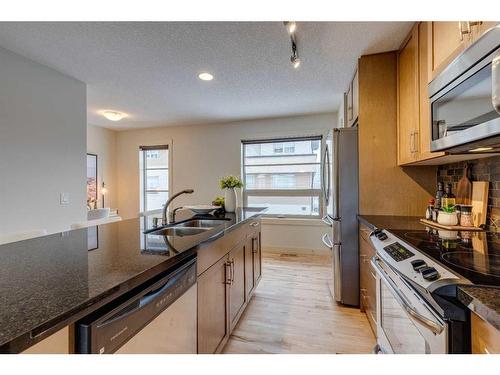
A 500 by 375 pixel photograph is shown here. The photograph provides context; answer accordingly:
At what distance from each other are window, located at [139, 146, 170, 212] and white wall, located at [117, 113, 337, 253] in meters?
0.13

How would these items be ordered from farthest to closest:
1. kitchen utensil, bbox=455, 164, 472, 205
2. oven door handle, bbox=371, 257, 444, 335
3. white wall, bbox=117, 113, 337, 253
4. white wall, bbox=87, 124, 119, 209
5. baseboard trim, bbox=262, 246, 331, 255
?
white wall, bbox=87, 124, 119, 209
white wall, bbox=117, 113, 337, 253
baseboard trim, bbox=262, 246, 331, 255
kitchen utensil, bbox=455, 164, 472, 205
oven door handle, bbox=371, 257, 444, 335

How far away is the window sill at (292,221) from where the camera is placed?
4.34 meters

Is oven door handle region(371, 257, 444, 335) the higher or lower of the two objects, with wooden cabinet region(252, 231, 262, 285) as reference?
higher

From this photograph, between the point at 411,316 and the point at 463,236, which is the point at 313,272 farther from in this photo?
the point at 411,316

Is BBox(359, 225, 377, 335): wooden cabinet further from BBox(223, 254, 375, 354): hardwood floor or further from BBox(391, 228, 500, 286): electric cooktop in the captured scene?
BBox(391, 228, 500, 286): electric cooktop

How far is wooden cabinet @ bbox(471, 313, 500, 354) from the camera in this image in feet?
2.08

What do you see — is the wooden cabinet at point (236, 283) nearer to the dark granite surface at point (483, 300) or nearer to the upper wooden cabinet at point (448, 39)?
the dark granite surface at point (483, 300)

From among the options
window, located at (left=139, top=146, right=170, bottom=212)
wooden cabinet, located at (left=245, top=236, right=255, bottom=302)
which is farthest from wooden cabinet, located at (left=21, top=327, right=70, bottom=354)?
window, located at (left=139, top=146, right=170, bottom=212)

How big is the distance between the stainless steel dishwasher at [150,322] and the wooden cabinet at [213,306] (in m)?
0.09

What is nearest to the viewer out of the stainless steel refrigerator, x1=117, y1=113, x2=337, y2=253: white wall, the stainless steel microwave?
the stainless steel microwave

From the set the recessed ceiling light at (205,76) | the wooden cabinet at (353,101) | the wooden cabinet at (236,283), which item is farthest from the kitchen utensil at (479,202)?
the recessed ceiling light at (205,76)

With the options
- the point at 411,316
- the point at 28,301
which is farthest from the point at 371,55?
the point at 28,301

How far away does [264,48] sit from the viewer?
2.25 m

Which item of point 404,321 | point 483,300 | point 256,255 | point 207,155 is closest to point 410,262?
point 404,321
